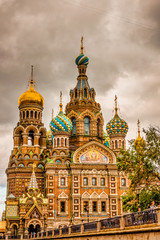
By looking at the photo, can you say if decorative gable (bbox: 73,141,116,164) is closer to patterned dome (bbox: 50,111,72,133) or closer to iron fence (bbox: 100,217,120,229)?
patterned dome (bbox: 50,111,72,133)

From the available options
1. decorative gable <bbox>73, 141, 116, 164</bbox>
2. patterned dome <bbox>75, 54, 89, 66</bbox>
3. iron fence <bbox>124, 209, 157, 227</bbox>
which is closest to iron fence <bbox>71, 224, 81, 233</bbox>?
iron fence <bbox>124, 209, 157, 227</bbox>

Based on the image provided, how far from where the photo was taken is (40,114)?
2032 inches

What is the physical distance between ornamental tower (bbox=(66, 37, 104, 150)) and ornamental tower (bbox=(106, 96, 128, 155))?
7.83ft

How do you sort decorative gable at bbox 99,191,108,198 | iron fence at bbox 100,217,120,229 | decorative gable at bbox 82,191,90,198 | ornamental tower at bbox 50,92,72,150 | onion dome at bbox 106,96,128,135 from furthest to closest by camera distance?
onion dome at bbox 106,96,128,135 < ornamental tower at bbox 50,92,72,150 < decorative gable at bbox 99,191,108,198 < decorative gable at bbox 82,191,90,198 < iron fence at bbox 100,217,120,229

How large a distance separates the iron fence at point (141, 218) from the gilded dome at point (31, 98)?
3720cm

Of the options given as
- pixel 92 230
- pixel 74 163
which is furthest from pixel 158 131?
pixel 74 163

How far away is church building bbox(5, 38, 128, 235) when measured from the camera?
42.0 metres

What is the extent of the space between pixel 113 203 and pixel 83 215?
4.19 metres

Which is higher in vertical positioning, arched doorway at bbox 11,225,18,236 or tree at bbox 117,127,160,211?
tree at bbox 117,127,160,211

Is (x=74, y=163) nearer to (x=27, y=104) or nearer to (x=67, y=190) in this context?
(x=67, y=190)

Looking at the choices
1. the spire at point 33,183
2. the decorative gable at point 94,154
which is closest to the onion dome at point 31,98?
the decorative gable at point 94,154

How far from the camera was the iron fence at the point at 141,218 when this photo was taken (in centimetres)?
1315

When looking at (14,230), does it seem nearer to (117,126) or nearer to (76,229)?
(117,126)

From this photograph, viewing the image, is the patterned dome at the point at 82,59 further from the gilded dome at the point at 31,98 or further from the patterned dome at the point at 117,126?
the patterned dome at the point at 117,126
